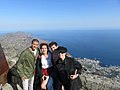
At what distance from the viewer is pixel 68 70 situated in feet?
13.6

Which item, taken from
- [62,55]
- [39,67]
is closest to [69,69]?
[62,55]

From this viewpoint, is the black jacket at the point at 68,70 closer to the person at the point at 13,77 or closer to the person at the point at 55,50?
the person at the point at 55,50

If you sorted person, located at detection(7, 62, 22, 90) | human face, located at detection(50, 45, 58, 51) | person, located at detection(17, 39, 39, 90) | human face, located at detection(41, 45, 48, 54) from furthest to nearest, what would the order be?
person, located at detection(7, 62, 22, 90) → human face, located at detection(50, 45, 58, 51) → person, located at detection(17, 39, 39, 90) → human face, located at detection(41, 45, 48, 54)

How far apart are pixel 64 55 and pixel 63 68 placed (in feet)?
0.91

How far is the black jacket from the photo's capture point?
4148 millimetres

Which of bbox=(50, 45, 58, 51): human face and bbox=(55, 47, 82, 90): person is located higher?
bbox=(50, 45, 58, 51): human face

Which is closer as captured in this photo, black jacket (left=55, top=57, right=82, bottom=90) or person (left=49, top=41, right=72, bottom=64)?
black jacket (left=55, top=57, right=82, bottom=90)

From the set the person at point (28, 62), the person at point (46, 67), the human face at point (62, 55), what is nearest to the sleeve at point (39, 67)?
the person at point (46, 67)

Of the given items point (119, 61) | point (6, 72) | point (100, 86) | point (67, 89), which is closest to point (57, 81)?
point (67, 89)

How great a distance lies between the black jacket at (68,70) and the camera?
4148 mm

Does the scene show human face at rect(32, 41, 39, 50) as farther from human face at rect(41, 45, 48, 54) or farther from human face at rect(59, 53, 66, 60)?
human face at rect(59, 53, 66, 60)

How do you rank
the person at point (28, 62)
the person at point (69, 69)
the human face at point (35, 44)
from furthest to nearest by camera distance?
the person at point (28, 62) < the human face at point (35, 44) < the person at point (69, 69)

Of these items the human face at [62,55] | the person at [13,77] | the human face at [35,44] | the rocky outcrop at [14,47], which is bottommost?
the rocky outcrop at [14,47]

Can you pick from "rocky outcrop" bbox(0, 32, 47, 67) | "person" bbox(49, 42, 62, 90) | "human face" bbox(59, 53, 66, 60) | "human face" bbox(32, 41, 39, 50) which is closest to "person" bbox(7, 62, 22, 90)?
"rocky outcrop" bbox(0, 32, 47, 67)
